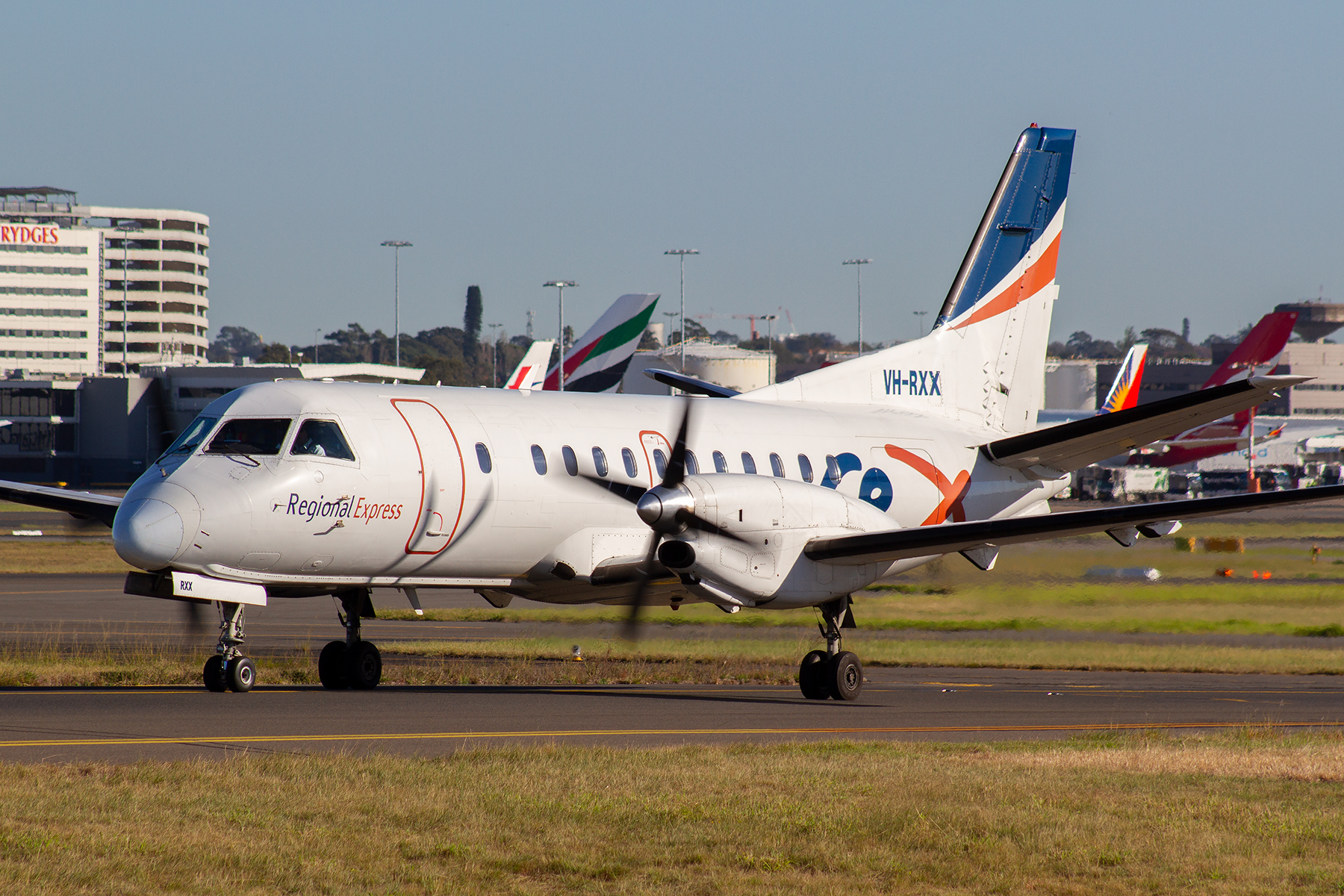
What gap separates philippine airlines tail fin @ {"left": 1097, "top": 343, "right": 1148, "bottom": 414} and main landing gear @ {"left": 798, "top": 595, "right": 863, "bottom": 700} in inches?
1370

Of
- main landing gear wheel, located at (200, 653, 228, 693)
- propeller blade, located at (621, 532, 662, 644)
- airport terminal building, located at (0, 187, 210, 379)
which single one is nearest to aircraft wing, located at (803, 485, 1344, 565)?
propeller blade, located at (621, 532, 662, 644)

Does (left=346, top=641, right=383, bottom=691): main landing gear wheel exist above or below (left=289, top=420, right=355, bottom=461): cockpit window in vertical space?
below

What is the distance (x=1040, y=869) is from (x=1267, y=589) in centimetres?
2024

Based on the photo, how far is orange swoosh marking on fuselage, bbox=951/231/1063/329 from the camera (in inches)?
946

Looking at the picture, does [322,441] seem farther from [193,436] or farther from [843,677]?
[843,677]

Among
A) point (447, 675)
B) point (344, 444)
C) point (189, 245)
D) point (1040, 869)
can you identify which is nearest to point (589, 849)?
point (1040, 869)

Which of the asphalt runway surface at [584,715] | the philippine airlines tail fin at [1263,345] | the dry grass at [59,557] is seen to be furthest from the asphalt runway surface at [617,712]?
the philippine airlines tail fin at [1263,345]

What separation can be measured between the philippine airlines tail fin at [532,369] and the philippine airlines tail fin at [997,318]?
18.9 meters

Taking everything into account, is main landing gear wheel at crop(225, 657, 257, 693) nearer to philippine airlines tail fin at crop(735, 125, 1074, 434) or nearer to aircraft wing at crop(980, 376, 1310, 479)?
philippine airlines tail fin at crop(735, 125, 1074, 434)

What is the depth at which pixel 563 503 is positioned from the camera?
1808 centimetres

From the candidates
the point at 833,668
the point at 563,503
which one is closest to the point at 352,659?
the point at 563,503

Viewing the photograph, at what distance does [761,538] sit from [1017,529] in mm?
3159

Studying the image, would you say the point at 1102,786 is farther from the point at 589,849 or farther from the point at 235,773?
the point at 235,773

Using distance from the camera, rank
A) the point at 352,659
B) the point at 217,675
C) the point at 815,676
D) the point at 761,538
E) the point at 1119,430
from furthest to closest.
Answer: the point at 1119,430
the point at 815,676
the point at 352,659
the point at 761,538
the point at 217,675
